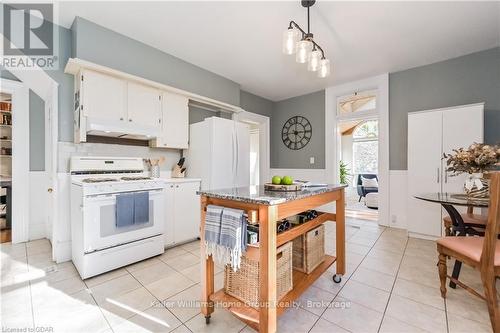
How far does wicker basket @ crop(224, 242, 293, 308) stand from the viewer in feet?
4.53

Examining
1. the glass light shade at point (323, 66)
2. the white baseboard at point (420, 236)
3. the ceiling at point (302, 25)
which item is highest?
the ceiling at point (302, 25)

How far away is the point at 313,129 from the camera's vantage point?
466 cm

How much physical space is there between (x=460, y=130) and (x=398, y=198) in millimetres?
1328

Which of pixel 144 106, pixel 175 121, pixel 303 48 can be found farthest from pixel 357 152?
pixel 144 106

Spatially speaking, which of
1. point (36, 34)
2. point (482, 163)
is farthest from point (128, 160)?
point (482, 163)

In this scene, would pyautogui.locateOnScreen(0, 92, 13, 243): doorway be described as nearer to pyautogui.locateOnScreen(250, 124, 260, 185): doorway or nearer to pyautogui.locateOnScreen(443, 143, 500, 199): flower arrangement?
pyautogui.locateOnScreen(250, 124, 260, 185): doorway

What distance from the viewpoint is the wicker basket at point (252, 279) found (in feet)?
4.53

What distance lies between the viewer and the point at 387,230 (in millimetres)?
3521

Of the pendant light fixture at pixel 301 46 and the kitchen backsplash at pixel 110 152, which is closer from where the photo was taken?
the pendant light fixture at pixel 301 46

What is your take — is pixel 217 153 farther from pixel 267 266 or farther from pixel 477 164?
pixel 477 164

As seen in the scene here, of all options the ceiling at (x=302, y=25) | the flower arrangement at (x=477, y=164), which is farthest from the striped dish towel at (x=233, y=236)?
the flower arrangement at (x=477, y=164)

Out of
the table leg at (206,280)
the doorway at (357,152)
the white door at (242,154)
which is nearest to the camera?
the table leg at (206,280)

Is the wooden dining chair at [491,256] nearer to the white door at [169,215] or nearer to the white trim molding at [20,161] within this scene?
the white door at [169,215]

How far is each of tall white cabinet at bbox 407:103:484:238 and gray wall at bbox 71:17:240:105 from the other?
314 centimetres
